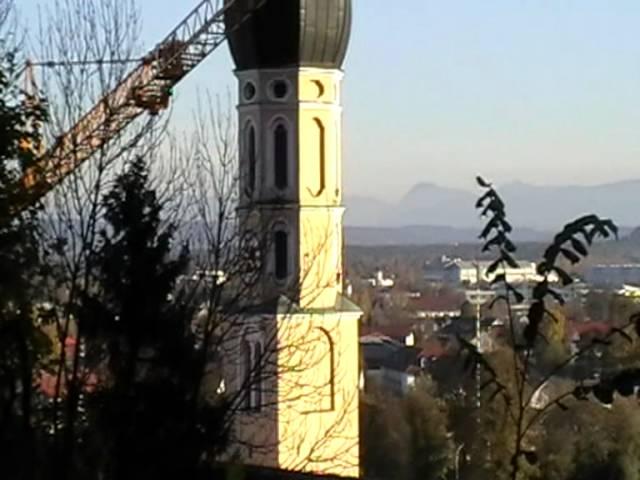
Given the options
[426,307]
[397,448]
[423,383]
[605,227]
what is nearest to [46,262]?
[605,227]

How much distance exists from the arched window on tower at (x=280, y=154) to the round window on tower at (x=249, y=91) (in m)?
0.65

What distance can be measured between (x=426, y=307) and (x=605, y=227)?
87.5m

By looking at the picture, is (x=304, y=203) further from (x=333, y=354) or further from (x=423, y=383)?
(x=423, y=383)

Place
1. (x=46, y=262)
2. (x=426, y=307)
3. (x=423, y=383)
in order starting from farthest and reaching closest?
(x=426, y=307)
(x=423, y=383)
(x=46, y=262)

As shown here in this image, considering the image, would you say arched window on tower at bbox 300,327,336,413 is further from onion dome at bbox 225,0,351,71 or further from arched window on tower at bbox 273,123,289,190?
onion dome at bbox 225,0,351,71

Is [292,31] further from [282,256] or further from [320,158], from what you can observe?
[282,256]

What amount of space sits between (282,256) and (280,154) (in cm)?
164

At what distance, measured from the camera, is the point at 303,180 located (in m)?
26.0

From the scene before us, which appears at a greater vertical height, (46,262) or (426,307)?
(426,307)

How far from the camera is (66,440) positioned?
27.4ft

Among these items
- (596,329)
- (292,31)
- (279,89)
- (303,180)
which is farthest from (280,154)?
(596,329)

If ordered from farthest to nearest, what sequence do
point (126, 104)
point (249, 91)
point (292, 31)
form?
point (249, 91), point (292, 31), point (126, 104)

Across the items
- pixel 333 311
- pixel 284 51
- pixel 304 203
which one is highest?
pixel 284 51

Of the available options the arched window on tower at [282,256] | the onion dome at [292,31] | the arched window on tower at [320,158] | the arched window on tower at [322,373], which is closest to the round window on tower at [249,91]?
the onion dome at [292,31]
